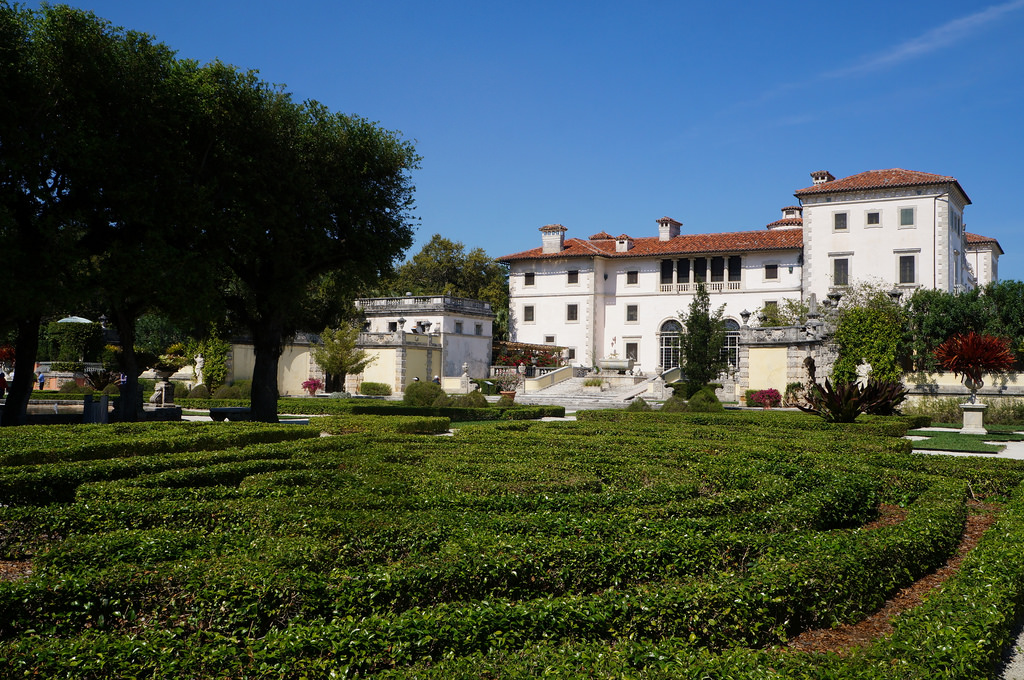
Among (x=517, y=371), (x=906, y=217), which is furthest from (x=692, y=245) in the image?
(x=517, y=371)

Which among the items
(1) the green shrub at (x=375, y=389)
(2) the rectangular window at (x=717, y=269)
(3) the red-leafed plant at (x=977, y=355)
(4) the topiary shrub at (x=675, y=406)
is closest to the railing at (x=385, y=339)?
(1) the green shrub at (x=375, y=389)

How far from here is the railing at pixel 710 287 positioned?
51.7m

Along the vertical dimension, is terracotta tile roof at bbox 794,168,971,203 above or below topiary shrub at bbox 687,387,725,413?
above

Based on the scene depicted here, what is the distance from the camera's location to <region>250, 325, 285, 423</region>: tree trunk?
65.3 feet

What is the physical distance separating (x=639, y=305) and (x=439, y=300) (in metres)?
15.5

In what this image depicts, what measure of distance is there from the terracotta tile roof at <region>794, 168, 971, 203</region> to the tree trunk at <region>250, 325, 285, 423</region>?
3676 centimetres

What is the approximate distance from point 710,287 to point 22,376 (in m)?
43.2

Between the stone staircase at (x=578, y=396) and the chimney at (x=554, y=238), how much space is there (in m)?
16.7

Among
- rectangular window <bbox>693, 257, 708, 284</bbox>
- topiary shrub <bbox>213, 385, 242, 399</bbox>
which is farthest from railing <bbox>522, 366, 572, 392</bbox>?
topiary shrub <bbox>213, 385, 242, 399</bbox>

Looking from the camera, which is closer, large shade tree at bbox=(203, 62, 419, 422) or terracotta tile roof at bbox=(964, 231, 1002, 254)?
large shade tree at bbox=(203, 62, 419, 422)

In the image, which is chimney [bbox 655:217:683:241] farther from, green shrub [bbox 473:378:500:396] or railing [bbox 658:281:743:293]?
green shrub [bbox 473:378:500:396]

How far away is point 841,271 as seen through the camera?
46562 millimetres

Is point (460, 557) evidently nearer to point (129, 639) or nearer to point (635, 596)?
point (635, 596)

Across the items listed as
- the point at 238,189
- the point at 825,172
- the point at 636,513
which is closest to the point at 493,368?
the point at 825,172
